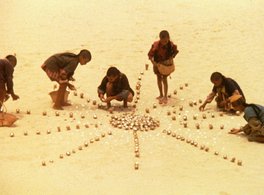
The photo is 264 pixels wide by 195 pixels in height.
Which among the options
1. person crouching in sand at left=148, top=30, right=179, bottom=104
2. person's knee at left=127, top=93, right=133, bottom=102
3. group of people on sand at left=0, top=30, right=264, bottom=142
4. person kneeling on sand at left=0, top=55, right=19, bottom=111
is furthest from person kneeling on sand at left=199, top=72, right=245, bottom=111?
person kneeling on sand at left=0, top=55, right=19, bottom=111

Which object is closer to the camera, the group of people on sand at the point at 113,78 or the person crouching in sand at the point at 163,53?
the group of people on sand at the point at 113,78

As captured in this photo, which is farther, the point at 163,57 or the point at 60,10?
the point at 60,10

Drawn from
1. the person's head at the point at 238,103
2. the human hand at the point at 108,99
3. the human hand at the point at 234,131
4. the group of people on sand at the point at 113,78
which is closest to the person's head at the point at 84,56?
the group of people on sand at the point at 113,78

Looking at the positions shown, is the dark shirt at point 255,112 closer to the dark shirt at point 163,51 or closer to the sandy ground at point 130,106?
the sandy ground at point 130,106

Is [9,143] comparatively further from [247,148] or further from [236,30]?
[236,30]

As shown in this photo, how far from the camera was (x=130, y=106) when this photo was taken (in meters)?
8.49

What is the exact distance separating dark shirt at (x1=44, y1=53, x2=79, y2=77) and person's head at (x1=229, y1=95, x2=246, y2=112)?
7.32ft

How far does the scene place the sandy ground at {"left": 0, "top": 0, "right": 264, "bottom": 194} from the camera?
6102 mm

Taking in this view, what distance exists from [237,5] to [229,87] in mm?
5962

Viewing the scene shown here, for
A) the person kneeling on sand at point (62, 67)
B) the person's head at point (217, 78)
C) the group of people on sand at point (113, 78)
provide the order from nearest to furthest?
the group of people on sand at point (113, 78) < the person's head at point (217, 78) < the person kneeling on sand at point (62, 67)

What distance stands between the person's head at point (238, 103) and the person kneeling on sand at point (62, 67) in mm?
2041

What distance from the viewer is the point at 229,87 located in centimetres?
812

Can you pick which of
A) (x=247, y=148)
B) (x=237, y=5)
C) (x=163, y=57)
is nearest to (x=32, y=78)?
(x=163, y=57)

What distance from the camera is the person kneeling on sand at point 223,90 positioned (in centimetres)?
802
